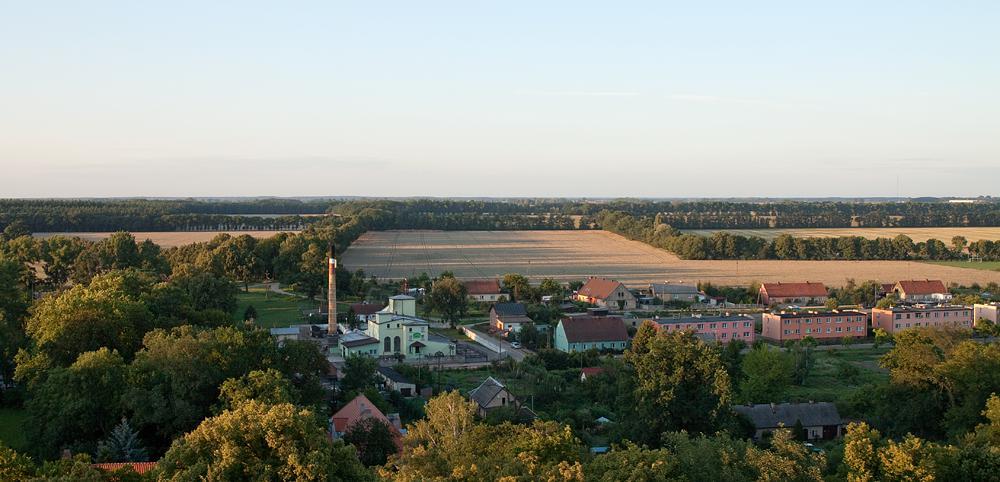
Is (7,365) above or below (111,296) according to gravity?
below

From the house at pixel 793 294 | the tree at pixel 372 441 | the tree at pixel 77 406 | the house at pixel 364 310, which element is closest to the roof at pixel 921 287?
the house at pixel 793 294

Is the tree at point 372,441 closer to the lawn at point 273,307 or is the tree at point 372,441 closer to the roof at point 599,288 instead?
the lawn at point 273,307

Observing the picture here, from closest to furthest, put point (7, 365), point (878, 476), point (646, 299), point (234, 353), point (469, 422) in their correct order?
point (878, 476), point (469, 422), point (234, 353), point (7, 365), point (646, 299)

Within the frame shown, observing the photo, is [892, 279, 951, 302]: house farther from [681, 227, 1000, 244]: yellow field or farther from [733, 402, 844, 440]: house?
[681, 227, 1000, 244]: yellow field

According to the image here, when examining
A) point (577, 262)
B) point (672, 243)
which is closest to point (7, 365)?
point (577, 262)

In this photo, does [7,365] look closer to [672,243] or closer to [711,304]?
[711,304]

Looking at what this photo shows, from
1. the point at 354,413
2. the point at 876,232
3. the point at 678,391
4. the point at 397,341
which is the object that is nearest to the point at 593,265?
the point at 397,341
